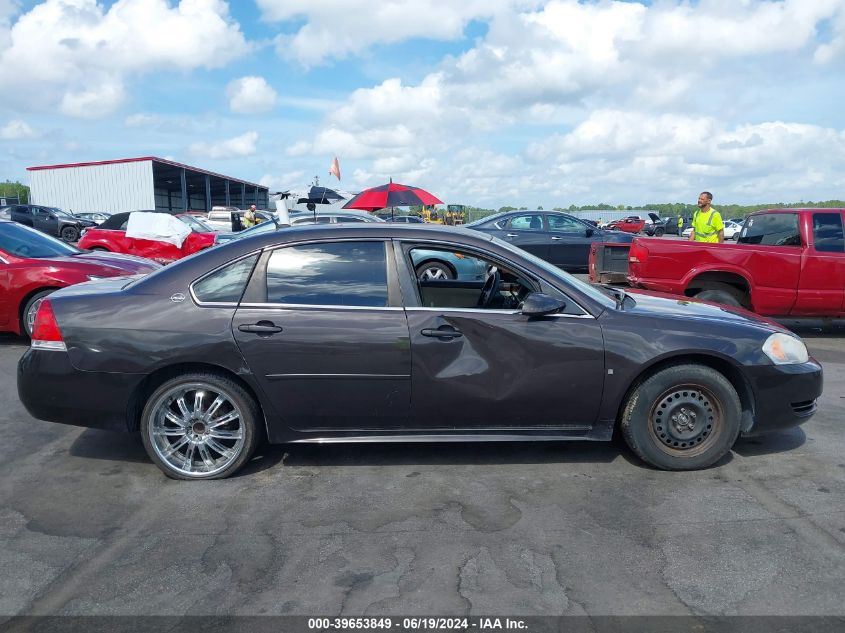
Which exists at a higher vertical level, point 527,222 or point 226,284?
point 527,222

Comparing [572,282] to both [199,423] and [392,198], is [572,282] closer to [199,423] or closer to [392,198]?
[199,423]

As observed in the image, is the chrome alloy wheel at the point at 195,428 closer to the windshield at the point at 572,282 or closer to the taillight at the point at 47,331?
the taillight at the point at 47,331

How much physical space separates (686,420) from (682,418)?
1.1 inches

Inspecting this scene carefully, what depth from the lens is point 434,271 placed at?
5.50m

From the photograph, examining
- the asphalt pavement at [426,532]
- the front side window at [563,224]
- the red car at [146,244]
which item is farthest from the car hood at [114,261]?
the front side window at [563,224]

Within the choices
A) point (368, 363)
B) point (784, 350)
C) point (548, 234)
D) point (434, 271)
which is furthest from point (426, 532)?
point (548, 234)

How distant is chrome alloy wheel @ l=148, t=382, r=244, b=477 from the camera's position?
4.32 m

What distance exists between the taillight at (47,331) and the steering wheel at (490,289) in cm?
274

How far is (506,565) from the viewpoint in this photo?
3348 millimetres

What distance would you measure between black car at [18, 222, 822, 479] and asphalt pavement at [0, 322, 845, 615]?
0.27m

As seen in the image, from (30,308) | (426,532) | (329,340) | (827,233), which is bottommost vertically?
(426,532)

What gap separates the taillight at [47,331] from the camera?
4312 millimetres

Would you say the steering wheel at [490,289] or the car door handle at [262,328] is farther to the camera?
the steering wheel at [490,289]

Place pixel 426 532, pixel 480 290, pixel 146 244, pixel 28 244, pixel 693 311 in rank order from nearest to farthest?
1. pixel 426 532
2. pixel 693 311
3. pixel 480 290
4. pixel 28 244
5. pixel 146 244
